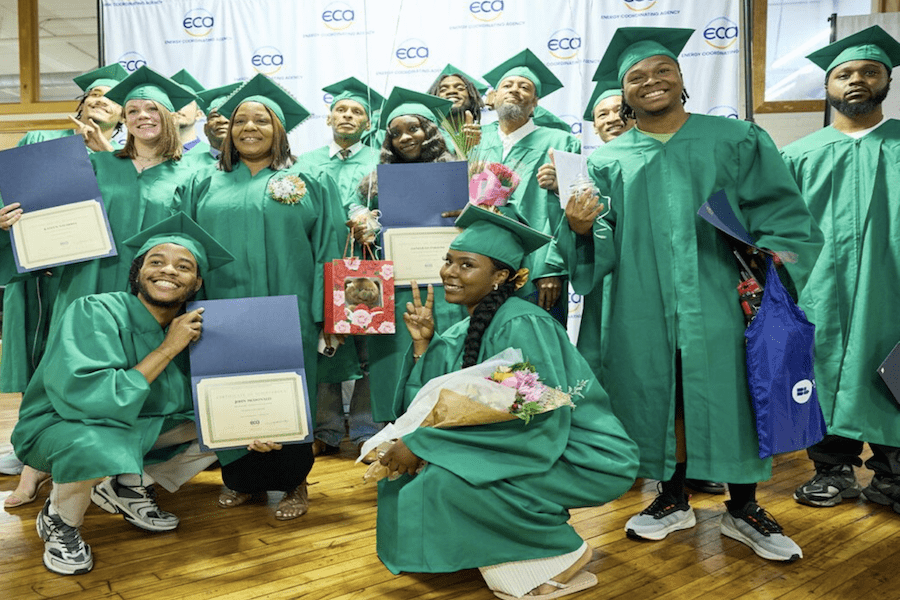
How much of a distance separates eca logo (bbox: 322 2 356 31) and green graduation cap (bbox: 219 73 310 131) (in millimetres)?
2754

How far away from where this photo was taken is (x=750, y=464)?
2795 millimetres

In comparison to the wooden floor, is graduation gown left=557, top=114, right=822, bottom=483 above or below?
above

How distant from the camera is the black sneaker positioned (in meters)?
3.35

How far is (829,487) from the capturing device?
11.3 ft

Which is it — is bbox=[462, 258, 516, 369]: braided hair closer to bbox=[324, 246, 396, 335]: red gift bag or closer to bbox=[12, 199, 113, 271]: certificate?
bbox=[324, 246, 396, 335]: red gift bag

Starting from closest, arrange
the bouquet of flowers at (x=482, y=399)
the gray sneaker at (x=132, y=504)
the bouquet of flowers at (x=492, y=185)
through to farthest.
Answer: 1. the bouquet of flowers at (x=482, y=399)
2. the gray sneaker at (x=132, y=504)
3. the bouquet of flowers at (x=492, y=185)

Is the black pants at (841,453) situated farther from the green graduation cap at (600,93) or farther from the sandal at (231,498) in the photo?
the sandal at (231,498)

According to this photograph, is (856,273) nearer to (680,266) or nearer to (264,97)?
(680,266)

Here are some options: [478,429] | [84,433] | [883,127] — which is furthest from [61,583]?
[883,127]

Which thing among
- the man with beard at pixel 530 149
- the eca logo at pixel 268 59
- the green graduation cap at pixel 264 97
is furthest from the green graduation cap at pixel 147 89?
the eca logo at pixel 268 59

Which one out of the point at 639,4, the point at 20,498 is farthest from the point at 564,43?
the point at 20,498

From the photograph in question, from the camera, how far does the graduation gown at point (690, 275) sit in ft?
9.19

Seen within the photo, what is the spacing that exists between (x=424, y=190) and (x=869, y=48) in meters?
2.12

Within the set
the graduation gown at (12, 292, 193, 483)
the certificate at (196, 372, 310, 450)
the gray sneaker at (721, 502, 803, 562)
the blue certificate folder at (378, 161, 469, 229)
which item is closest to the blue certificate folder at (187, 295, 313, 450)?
the certificate at (196, 372, 310, 450)
